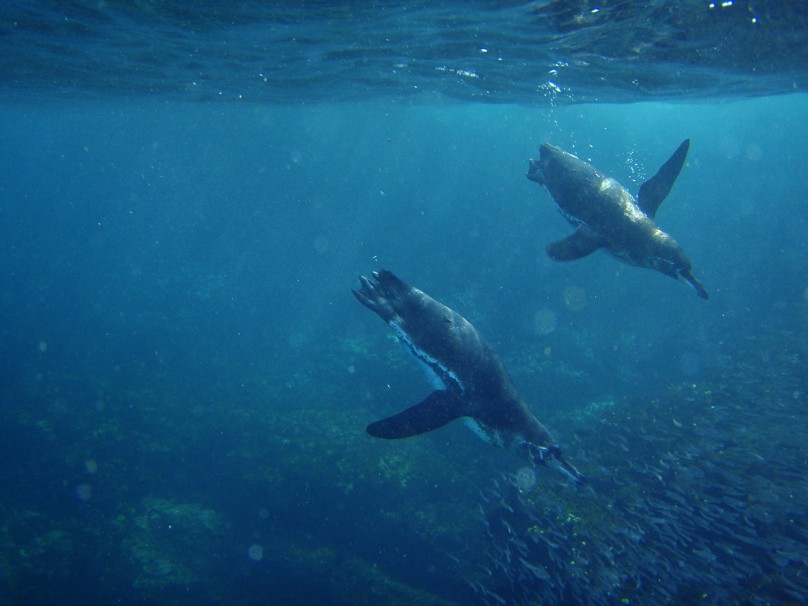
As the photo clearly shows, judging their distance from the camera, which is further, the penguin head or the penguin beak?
the penguin head

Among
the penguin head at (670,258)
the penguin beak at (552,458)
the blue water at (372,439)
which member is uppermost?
the penguin head at (670,258)

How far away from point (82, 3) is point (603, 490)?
53.0ft

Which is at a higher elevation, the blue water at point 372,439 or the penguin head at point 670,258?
the penguin head at point 670,258

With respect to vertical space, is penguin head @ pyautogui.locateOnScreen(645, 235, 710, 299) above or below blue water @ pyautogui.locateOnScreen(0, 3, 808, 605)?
above

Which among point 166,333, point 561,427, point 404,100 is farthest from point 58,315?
point 561,427

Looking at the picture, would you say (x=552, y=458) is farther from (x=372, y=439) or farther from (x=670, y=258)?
(x=372, y=439)

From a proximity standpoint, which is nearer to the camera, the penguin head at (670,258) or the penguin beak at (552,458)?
the penguin beak at (552,458)

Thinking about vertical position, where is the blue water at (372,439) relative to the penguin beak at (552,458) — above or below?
Answer: below

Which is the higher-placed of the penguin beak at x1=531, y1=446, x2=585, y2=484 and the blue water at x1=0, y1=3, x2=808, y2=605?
the penguin beak at x1=531, y1=446, x2=585, y2=484

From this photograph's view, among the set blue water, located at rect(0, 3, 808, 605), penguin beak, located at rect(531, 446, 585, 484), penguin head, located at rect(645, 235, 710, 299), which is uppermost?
penguin head, located at rect(645, 235, 710, 299)

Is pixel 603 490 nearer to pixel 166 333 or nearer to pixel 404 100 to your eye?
pixel 166 333

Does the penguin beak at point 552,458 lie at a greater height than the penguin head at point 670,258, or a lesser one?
lesser

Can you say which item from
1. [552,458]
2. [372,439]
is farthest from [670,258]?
[372,439]

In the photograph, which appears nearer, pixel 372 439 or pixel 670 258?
pixel 670 258
